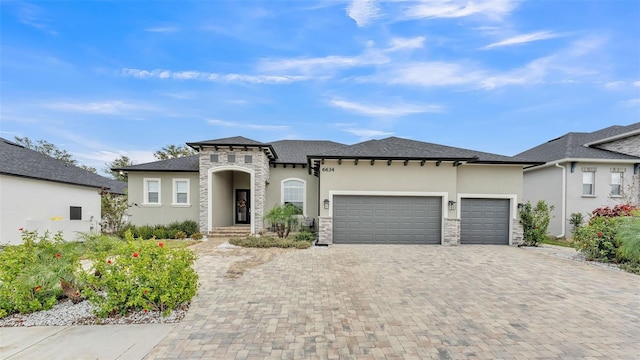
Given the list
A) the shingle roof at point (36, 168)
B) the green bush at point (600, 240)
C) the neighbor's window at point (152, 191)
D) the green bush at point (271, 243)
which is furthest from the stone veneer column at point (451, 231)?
the shingle roof at point (36, 168)

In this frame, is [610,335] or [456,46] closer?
[610,335]

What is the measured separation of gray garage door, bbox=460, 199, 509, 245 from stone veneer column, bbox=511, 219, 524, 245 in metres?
0.21

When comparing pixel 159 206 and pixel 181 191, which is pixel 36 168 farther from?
pixel 181 191

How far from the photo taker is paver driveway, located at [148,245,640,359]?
3082mm

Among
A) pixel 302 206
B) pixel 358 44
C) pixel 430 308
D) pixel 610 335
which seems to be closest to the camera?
pixel 610 335

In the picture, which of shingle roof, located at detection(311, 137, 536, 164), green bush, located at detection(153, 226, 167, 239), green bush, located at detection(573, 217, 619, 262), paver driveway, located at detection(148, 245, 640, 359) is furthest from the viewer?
green bush, located at detection(153, 226, 167, 239)

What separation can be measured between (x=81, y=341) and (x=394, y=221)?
9856 millimetres

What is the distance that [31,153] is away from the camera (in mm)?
13188

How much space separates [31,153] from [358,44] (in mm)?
18447

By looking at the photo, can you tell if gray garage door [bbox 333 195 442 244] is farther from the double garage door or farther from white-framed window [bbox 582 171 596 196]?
white-framed window [bbox 582 171 596 196]

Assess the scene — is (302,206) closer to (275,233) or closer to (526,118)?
(275,233)

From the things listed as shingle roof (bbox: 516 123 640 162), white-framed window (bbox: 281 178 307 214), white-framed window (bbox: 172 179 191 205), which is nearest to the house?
white-framed window (bbox: 281 178 307 214)

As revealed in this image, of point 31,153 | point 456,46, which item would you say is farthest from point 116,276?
point 31,153

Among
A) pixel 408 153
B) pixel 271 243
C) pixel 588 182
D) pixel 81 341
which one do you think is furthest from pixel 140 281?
pixel 588 182
